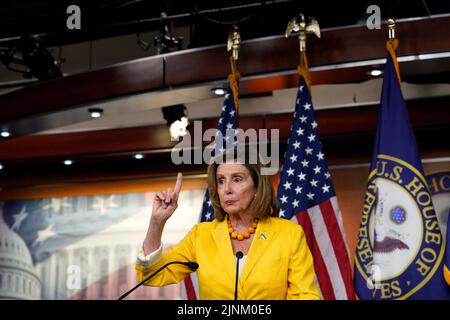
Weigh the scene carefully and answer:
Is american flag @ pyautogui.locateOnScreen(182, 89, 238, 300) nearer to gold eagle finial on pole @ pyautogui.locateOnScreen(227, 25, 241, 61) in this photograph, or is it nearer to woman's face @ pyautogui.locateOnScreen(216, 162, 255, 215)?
gold eagle finial on pole @ pyautogui.locateOnScreen(227, 25, 241, 61)

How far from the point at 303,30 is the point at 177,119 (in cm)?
159

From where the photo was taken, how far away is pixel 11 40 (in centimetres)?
529

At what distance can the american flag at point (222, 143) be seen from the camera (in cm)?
413

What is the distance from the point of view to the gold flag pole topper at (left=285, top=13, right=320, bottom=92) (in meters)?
4.00

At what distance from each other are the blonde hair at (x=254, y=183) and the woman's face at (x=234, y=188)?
0.06ft

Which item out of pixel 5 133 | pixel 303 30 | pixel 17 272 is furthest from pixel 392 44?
pixel 17 272

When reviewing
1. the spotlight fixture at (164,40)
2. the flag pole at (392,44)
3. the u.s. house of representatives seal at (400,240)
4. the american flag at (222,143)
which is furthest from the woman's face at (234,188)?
the spotlight fixture at (164,40)

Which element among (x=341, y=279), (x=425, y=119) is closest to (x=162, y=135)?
Result: (x=425, y=119)

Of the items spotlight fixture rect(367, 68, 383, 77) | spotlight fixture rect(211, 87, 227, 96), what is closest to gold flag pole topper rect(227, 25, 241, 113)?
spotlight fixture rect(211, 87, 227, 96)

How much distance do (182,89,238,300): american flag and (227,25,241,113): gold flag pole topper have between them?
0.09m

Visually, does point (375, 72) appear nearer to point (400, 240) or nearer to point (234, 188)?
point (400, 240)

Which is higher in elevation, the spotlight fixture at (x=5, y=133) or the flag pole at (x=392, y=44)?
the spotlight fixture at (x=5, y=133)

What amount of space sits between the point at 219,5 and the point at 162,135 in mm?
1422

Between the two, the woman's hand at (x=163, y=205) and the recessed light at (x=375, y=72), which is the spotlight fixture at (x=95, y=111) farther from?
the woman's hand at (x=163, y=205)
